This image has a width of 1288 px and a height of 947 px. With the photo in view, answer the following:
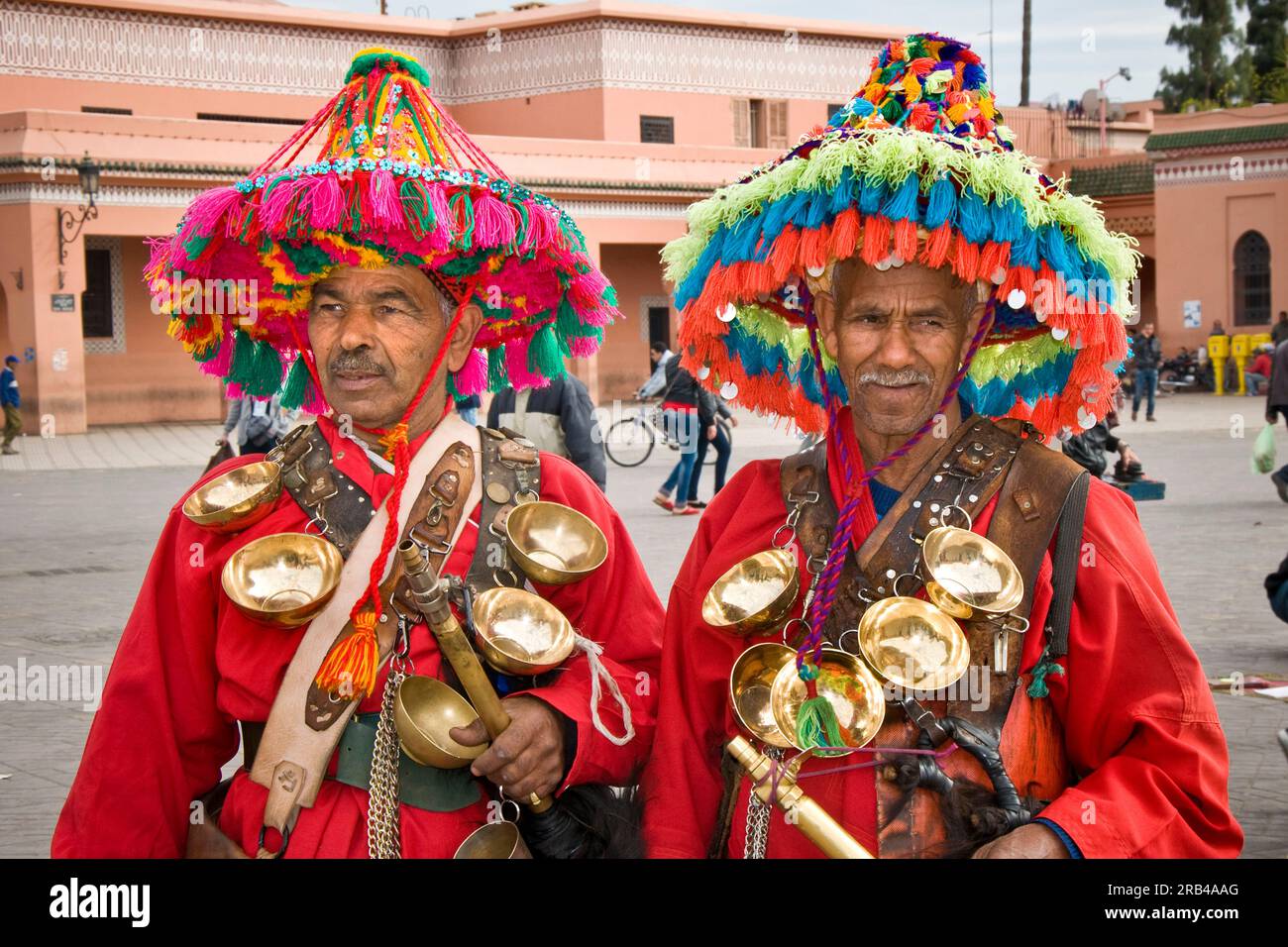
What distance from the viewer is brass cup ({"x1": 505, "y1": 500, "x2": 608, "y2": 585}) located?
295cm

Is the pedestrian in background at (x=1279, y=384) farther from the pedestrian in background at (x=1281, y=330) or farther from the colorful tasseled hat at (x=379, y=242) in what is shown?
the pedestrian in background at (x=1281, y=330)

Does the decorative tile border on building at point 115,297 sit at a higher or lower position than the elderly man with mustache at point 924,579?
higher

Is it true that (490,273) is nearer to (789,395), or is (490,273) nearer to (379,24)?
(789,395)

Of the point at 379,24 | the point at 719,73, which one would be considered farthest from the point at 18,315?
the point at 719,73

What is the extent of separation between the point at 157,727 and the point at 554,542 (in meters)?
0.83

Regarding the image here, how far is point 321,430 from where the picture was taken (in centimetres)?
316

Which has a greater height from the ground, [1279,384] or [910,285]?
[910,285]

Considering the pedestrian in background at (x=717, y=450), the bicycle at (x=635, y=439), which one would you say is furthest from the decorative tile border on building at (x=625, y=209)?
the pedestrian in background at (x=717, y=450)

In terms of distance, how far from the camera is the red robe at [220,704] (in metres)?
2.87

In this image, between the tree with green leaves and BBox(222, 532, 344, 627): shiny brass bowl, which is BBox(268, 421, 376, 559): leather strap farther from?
the tree with green leaves

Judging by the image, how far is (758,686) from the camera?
2760 mm

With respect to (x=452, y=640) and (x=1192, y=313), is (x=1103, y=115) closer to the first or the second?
(x=1192, y=313)

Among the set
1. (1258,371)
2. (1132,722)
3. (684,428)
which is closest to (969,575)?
(1132,722)

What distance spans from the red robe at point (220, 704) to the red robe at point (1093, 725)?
0.17 m
